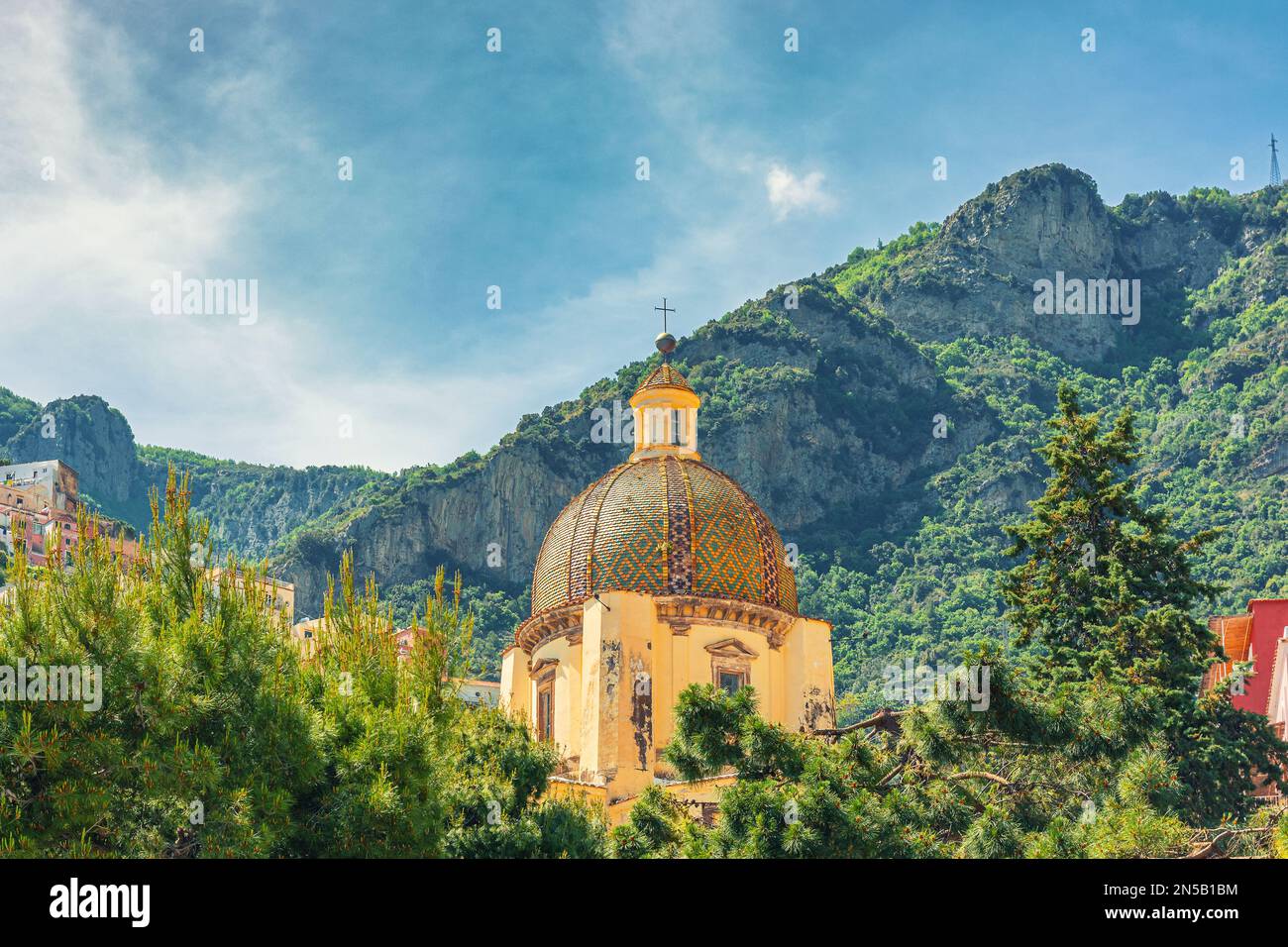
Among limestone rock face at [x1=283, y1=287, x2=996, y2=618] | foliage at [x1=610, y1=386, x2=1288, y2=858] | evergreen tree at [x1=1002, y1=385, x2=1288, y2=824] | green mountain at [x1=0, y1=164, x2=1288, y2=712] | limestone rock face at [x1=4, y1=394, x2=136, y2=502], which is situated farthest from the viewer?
limestone rock face at [x1=4, y1=394, x2=136, y2=502]

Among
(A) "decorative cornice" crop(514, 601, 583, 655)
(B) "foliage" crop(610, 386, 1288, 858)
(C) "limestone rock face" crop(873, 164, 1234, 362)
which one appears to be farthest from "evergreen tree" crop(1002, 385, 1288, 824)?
(C) "limestone rock face" crop(873, 164, 1234, 362)

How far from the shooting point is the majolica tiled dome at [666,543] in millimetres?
32062

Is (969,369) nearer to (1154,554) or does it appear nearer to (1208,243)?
(1208,243)

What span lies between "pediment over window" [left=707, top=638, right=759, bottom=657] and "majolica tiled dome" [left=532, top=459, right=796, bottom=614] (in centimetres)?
98

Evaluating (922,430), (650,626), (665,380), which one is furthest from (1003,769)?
(922,430)

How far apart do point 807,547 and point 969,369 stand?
25897 mm

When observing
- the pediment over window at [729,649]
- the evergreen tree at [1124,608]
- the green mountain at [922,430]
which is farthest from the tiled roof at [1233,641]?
the green mountain at [922,430]

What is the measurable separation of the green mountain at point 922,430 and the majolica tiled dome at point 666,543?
141ft

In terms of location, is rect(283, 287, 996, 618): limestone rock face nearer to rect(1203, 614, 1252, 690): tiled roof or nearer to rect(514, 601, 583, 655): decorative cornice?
rect(514, 601, 583, 655): decorative cornice

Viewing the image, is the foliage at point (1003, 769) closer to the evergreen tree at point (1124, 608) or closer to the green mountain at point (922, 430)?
the evergreen tree at point (1124, 608)

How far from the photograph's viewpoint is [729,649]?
103 ft

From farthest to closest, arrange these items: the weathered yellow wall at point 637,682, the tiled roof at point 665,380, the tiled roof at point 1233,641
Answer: the tiled roof at point 665,380, the tiled roof at point 1233,641, the weathered yellow wall at point 637,682

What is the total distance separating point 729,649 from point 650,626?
6.45 feet

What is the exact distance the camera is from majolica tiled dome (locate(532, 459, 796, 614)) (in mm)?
32062
